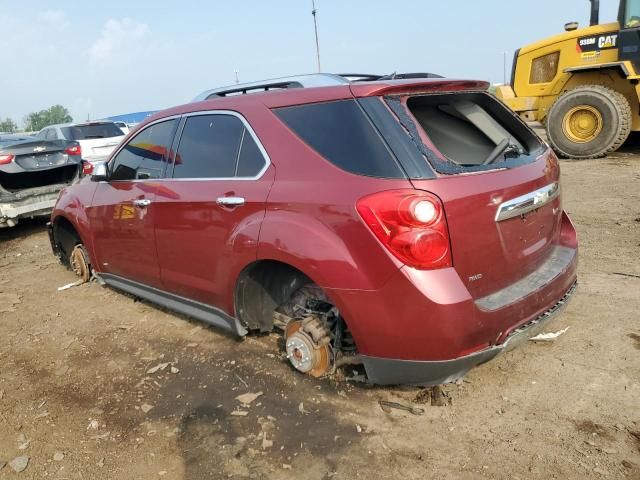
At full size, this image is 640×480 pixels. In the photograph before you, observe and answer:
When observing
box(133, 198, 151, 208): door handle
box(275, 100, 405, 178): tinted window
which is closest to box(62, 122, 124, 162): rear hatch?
box(133, 198, 151, 208): door handle

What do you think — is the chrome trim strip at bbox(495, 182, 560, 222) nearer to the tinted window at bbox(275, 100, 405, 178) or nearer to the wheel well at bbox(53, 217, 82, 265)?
the tinted window at bbox(275, 100, 405, 178)

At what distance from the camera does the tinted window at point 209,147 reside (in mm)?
3086

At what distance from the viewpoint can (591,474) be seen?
2.13 metres

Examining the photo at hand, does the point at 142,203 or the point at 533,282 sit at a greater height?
the point at 142,203

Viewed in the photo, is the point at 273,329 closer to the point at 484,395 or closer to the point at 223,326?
the point at 223,326

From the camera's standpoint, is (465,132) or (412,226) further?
(465,132)

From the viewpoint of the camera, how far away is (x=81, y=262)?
512 cm

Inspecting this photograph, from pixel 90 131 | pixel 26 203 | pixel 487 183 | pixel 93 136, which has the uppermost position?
pixel 90 131

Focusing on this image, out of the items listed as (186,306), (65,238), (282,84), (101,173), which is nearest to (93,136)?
(65,238)

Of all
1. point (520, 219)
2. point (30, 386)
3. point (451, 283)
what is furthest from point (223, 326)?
point (520, 219)

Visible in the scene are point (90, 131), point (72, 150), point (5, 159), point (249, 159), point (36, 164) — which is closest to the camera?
point (249, 159)

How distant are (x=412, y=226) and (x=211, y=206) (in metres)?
1.37

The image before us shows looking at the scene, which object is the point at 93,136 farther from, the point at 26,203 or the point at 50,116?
the point at 50,116

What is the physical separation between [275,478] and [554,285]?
178cm
